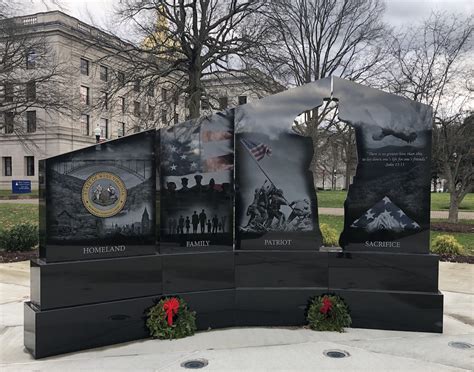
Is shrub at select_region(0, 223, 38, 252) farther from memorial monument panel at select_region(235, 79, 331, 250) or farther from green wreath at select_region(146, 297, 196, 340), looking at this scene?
memorial monument panel at select_region(235, 79, 331, 250)

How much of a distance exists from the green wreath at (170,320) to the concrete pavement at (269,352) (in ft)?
0.34

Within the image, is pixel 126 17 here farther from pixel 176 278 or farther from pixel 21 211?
pixel 176 278

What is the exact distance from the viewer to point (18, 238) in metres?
11.4

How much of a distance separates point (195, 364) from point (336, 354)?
1512 mm

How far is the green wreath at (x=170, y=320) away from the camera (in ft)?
17.8

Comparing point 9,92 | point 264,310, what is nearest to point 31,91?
point 9,92

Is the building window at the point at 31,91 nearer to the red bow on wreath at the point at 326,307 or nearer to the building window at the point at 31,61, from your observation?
the building window at the point at 31,61

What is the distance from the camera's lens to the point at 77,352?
5000 mm

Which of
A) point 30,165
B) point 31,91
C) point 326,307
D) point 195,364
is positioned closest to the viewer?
point 195,364

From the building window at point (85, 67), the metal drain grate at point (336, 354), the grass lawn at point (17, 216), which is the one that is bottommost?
the metal drain grate at point (336, 354)

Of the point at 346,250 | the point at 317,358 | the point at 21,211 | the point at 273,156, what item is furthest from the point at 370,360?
the point at 21,211

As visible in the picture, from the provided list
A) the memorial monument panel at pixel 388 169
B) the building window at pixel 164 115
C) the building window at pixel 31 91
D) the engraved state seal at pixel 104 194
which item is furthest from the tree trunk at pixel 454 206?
the building window at pixel 31 91

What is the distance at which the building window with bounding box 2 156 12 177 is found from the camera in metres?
51.7

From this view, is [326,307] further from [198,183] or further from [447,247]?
[447,247]
